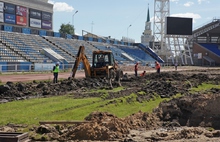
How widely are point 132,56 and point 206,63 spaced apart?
2219 cm

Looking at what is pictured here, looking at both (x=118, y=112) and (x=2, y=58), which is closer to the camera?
(x=118, y=112)

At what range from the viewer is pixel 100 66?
28.6 m

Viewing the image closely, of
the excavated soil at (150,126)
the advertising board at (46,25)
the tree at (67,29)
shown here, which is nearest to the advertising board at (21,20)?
the advertising board at (46,25)

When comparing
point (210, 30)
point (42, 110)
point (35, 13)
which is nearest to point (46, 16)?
point (35, 13)

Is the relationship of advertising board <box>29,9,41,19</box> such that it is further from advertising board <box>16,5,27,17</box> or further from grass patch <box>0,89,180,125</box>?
grass patch <box>0,89,180,125</box>

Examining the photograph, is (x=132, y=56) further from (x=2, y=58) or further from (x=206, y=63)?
(x=2, y=58)

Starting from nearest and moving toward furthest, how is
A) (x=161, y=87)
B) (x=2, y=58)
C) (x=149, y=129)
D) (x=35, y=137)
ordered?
1. (x=35, y=137)
2. (x=149, y=129)
3. (x=161, y=87)
4. (x=2, y=58)

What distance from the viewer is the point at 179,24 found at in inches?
3317

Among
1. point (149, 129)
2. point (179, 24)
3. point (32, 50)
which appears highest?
point (179, 24)

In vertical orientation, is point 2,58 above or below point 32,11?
below

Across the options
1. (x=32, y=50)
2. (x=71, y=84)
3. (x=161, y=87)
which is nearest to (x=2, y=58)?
(x=32, y=50)

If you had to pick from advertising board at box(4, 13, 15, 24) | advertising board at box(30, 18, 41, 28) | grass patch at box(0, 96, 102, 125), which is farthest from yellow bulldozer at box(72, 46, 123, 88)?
advertising board at box(30, 18, 41, 28)

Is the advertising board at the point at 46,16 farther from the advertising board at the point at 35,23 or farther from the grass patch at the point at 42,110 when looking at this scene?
the grass patch at the point at 42,110

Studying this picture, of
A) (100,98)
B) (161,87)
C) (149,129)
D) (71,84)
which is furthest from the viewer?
(71,84)
